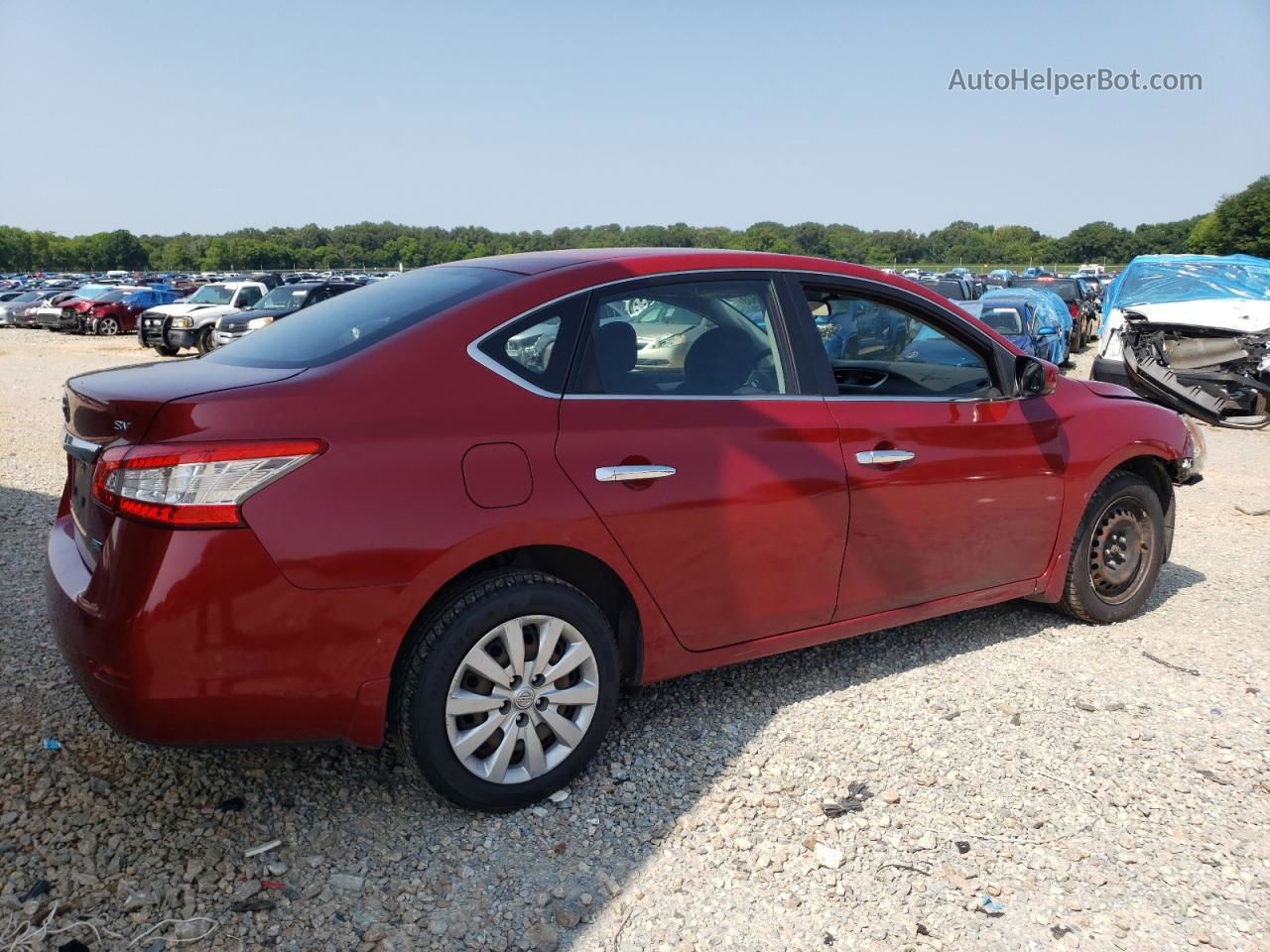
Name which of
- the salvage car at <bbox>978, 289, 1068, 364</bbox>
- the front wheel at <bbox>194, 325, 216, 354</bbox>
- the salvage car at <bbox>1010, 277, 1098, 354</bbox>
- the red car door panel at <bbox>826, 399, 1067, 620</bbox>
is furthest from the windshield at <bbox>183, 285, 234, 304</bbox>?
the red car door panel at <bbox>826, 399, 1067, 620</bbox>

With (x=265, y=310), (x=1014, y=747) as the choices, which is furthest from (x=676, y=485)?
(x=265, y=310)

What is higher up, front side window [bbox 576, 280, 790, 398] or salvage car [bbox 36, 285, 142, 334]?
front side window [bbox 576, 280, 790, 398]

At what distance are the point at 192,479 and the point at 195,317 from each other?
21.4 metres

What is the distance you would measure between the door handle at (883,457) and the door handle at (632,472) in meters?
0.87

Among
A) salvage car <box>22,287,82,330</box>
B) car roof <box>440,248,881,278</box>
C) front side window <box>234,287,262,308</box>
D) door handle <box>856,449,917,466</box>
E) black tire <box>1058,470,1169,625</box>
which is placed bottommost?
salvage car <box>22,287,82,330</box>

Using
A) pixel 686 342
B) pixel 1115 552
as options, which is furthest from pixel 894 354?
pixel 1115 552

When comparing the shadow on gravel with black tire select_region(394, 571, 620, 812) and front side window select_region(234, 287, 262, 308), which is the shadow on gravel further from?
front side window select_region(234, 287, 262, 308)

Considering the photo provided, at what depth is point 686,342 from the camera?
3.53 m

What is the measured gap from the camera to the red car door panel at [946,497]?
3.79 m

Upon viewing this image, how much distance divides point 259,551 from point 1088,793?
9.12 feet

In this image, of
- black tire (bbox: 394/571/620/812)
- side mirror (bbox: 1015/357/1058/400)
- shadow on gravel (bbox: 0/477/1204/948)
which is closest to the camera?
shadow on gravel (bbox: 0/477/1204/948)

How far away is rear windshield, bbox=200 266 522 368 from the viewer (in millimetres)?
3121

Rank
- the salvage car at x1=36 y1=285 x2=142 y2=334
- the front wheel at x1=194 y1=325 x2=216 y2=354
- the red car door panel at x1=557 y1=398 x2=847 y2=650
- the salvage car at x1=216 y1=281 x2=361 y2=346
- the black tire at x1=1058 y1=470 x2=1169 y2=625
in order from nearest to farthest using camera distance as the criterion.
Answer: the red car door panel at x1=557 y1=398 x2=847 y2=650 < the black tire at x1=1058 y1=470 x2=1169 y2=625 < the salvage car at x1=216 y1=281 x2=361 y2=346 < the front wheel at x1=194 y1=325 x2=216 y2=354 < the salvage car at x1=36 y1=285 x2=142 y2=334

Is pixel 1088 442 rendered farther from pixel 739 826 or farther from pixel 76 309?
pixel 76 309
